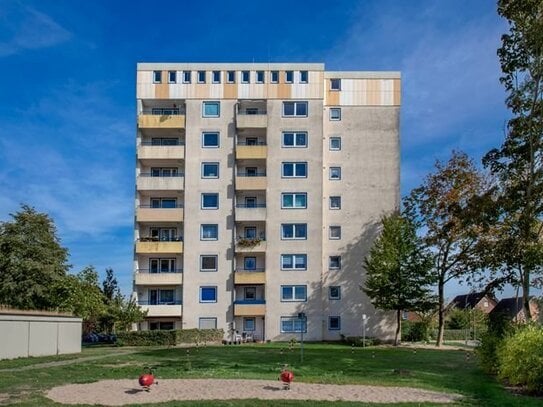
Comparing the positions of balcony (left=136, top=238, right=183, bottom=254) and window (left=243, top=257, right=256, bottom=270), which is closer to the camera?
balcony (left=136, top=238, right=183, bottom=254)

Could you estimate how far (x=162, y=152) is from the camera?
2184 inches

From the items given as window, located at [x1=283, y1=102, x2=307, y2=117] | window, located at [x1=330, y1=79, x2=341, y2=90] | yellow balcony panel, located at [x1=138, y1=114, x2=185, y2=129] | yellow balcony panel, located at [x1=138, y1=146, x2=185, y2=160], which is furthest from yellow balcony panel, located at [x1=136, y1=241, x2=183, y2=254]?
window, located at [x1=330, y1=79, x2=341, y2=90]

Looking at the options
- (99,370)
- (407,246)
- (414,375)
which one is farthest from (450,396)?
(407,246)

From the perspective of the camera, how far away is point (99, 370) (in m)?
22.6

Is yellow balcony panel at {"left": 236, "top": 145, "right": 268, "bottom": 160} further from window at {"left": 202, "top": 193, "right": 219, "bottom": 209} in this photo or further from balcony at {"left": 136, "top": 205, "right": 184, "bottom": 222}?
balcony at {"left": 136, "top": 205, "right": 184, "bottom": 222}

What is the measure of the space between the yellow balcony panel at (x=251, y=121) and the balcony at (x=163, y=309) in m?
16.5

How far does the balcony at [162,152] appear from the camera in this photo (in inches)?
2178

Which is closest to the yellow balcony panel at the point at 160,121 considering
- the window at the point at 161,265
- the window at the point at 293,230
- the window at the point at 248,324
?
the window at the point at 161,265

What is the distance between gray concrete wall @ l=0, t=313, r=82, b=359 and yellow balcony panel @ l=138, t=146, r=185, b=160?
2074cm

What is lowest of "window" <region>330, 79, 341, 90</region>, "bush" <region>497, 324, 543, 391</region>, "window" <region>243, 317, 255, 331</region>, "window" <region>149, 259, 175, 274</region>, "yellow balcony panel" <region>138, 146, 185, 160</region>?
"window" <region>243, 317, 255, 331</region>

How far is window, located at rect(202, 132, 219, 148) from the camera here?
5612cm

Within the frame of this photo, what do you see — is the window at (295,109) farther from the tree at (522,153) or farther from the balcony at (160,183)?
the tree at (522,153)

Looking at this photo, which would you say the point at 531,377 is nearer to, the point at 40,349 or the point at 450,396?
the point at 450,396

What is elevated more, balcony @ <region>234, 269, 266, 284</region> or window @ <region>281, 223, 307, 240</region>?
window @ <region>281, 223, 307, 240</region>
